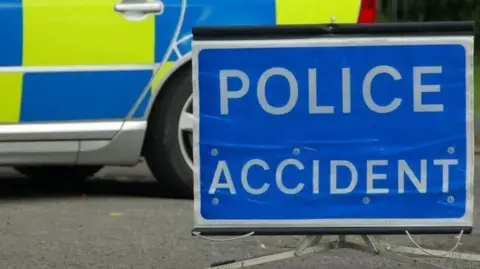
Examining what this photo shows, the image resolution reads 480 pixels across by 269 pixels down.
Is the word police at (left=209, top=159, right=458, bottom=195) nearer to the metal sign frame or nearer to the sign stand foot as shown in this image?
the metal sign frame

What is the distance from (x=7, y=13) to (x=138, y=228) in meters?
1.38

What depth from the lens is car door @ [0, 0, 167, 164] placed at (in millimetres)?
6297

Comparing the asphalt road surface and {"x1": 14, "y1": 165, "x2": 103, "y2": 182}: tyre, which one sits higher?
{"x1": 14, "y1": 165, "x2": 103, "y2": 182}: tyre

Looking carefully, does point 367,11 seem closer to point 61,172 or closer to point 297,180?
point 61,172

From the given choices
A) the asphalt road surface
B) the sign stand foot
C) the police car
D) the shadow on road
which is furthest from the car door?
the sign stand foot

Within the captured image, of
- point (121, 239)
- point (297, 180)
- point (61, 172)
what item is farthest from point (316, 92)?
point (61, 172)

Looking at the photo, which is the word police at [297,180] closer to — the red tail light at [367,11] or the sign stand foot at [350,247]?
the sign stand foot at [350,247]

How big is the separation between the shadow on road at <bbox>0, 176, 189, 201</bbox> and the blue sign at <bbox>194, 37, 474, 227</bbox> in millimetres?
2742

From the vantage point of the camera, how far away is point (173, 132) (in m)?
6.60

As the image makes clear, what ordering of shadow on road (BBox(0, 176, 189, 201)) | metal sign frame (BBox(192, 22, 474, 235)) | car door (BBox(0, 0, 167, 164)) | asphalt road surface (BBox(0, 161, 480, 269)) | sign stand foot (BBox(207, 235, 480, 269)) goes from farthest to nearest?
shadow on road (BBox(0, 176, 189, 201)) → car door (BBox(0, 0, 167, 164)) → asphalt road surface (BBox(0, 161, 480, 269)) → sign stand foot (BBox(207, 235, 480, 269)) → metal sign frame (BBox(192, 22, 474, 235))

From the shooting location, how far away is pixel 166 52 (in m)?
6.45

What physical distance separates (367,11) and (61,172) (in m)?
2.41

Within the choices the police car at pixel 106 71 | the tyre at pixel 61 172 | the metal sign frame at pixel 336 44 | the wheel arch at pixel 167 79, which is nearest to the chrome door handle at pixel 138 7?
the police car at pixel 106 71

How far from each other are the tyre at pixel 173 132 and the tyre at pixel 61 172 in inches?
45.7
